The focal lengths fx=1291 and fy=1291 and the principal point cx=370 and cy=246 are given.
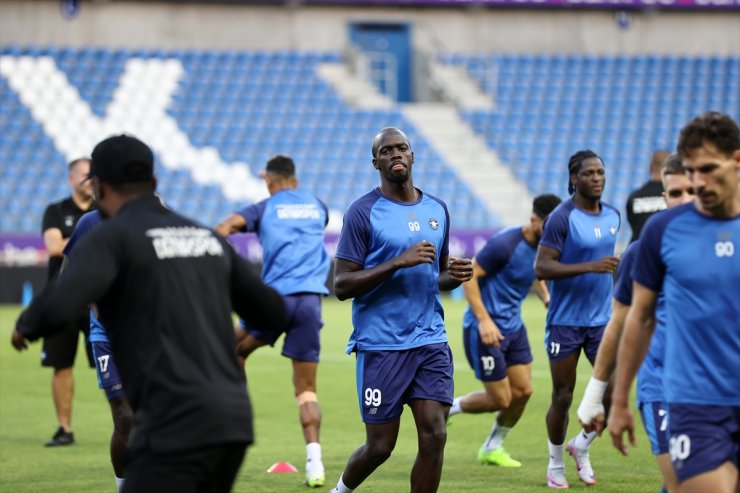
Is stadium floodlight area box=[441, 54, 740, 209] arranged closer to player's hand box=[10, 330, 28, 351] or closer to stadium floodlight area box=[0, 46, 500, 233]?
stadium floodlight area box=[0, 46, 500, 233]

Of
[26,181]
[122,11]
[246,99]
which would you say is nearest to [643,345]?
[26,181]

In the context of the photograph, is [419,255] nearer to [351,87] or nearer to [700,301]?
[700,301]

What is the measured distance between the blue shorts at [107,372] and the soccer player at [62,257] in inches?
66.1

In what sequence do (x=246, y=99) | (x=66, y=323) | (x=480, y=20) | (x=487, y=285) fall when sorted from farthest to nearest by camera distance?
1. (x=480, y=20)
2. (x=246, y=99)
3. (x=487, y=285)
4. (x=66, y=323)

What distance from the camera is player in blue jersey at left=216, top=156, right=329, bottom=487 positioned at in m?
10.2

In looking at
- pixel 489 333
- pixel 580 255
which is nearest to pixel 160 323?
pixel 580 255

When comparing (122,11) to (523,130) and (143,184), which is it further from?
(143,184)

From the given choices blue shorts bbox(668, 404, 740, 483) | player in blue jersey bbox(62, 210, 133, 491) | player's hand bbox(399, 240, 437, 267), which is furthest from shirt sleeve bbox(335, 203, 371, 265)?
blue shorts bbox(668, 404, 740, 483)

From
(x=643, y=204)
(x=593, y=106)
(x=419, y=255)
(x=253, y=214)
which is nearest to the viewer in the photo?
(x=419, y=255)

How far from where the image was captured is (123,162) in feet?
16.0

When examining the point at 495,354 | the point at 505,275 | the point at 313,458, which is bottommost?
the point at 313,458

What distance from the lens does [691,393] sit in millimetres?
5211

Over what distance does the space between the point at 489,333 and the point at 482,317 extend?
0.21 metres

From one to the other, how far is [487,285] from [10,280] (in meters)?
19.0
